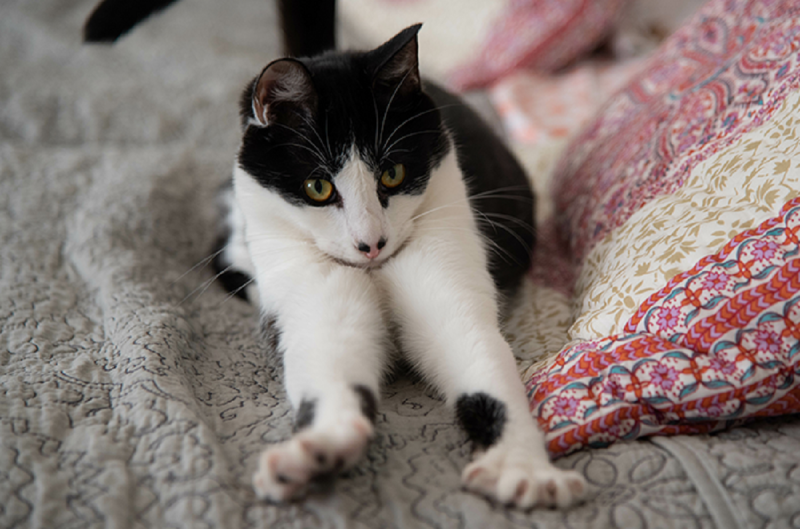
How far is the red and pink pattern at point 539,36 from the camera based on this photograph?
83.9 inches

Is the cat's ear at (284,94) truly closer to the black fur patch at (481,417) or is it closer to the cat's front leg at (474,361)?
the cat's front leg at (474,361)

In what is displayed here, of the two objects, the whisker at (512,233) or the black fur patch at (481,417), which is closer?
the black fur patch at (481,417)

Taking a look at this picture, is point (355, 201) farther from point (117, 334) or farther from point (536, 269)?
point (536, 269)

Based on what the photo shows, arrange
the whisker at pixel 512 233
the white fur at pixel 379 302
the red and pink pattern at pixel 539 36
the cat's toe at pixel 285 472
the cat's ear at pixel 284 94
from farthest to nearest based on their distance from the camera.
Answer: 1. the red and pink pattern at pixel 539 36
2. the whisker at pixel 512 233
3. the cat's ear at pixel 284 94
4. the white fur at pixel 379 302
5. the cat's toe at pixel 285 472

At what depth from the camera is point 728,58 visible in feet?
3.80

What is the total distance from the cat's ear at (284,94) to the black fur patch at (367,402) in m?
0.46

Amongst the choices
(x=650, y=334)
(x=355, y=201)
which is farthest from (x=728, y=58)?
(x=355, y=201)

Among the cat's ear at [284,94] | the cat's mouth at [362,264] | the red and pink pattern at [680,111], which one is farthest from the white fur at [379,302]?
the red and pink pattern at [680,111]

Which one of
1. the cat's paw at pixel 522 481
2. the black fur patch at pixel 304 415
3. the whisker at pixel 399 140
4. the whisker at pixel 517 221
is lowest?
the whisker at pixel 517 221

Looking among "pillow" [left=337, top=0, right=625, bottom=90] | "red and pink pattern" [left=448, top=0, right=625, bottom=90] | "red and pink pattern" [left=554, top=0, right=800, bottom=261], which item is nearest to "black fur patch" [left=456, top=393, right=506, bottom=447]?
"red and pink pattern" [left=554, top=0, right=800, bottom=261]

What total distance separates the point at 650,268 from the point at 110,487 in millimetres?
810

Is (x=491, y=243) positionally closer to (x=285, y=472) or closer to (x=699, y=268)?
(x=699, y=268)

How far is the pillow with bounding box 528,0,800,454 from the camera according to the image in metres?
0.71

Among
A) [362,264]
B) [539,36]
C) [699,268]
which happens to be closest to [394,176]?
[362,264]
